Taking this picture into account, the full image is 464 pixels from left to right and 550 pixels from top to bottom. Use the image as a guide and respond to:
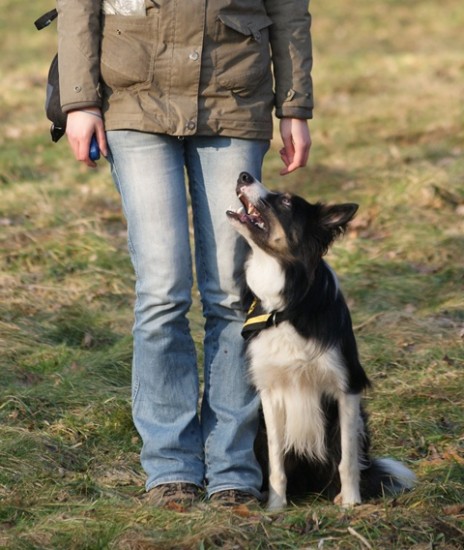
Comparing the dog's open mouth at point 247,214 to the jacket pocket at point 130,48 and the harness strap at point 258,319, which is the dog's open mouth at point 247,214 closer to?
the harness strap at point 258,319

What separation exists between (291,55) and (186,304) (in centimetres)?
100

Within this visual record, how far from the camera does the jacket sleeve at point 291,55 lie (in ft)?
12.5

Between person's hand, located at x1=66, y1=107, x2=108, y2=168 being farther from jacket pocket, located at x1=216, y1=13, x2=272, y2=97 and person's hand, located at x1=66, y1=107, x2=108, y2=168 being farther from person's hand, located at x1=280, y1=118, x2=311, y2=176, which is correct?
person's hand, located at x1=280, y1=118, x2=311, y2=176

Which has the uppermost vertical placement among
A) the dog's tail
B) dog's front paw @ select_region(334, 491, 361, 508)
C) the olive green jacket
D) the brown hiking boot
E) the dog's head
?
the olive green jacket

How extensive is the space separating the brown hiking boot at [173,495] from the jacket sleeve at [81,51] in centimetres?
145

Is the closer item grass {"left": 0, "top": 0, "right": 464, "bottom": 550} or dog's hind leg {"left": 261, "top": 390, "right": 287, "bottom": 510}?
grass {"left": 0, "top": 0, "right": 464, "bottom": 550}

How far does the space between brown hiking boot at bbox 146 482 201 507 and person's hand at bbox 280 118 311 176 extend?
128 centimetres

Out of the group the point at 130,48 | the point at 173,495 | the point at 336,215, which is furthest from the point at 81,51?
the point at 173,495

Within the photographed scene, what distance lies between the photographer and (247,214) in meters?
3.87

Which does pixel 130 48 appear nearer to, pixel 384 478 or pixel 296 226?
pixel 296 226

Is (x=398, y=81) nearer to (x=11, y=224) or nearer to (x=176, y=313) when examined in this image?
(x=11, y=224)

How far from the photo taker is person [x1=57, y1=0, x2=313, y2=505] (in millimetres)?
3641

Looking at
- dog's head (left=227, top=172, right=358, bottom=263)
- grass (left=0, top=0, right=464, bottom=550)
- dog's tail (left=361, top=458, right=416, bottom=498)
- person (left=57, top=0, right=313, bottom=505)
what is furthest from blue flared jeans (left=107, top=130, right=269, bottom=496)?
dog's tail (left=361, top=458, right=416, bottom=498)

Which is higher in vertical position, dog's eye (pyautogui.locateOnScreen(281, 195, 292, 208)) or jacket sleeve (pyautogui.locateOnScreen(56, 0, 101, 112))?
jacket sleeve (pyautogui.locateOnScreen(56, 0, 101, 112))
